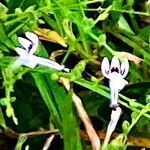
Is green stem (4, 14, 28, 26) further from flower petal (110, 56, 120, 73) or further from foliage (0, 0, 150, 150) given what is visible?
flower petal (110, 56, 120, 73)

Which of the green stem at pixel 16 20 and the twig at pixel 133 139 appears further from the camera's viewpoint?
the twig at pixel 133 139

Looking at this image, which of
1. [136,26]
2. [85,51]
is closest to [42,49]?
[85,51]

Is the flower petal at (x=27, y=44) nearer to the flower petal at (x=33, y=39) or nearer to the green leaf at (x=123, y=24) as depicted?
the flower petal at (x=33, y=39)

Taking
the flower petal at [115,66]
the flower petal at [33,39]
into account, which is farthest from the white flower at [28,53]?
the flower petal at [115,66]

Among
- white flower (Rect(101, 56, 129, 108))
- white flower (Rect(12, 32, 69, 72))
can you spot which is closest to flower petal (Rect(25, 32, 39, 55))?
white flower (Rect(12, 32, 69, 72))

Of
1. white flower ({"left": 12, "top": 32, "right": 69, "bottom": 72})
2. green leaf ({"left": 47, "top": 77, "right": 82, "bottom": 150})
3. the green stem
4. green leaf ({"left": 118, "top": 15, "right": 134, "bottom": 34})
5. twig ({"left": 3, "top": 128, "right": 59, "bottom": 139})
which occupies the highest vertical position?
the green stem

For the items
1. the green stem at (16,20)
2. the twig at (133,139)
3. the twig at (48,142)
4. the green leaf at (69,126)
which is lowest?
the twig at (133,139)
